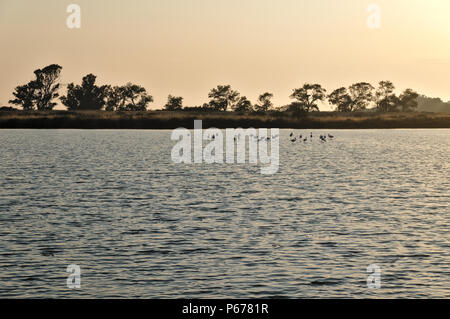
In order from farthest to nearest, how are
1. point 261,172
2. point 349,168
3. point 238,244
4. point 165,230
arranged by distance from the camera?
point 349,168, point 261,172, point 165,230, point 238,244

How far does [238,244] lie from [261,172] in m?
43.7

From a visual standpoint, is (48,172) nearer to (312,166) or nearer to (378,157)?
(312,166)

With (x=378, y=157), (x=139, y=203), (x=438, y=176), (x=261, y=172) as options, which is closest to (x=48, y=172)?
(x=261, y=172)

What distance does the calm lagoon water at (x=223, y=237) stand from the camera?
23750 mm

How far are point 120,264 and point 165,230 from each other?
728 cm

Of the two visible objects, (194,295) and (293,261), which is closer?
(194,295)

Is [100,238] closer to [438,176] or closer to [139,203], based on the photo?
[139,203]

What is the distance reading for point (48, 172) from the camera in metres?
70.9

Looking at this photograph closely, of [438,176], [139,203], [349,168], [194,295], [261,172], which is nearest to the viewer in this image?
[194,295]

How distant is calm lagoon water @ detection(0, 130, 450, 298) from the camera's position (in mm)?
23750

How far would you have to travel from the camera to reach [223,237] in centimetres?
3198

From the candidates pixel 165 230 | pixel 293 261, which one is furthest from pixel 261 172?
pixel 293 261
